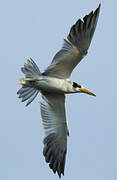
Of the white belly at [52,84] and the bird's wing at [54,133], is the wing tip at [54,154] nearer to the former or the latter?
the bird's wing at [54,133]

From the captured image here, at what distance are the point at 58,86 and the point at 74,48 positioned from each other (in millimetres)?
856

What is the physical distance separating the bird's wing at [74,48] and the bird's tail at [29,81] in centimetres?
28

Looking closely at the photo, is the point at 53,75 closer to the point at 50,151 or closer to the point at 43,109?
the point at 43,109

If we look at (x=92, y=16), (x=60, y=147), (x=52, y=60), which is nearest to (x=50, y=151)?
(x=60, y=147)

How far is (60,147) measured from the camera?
11906 mm

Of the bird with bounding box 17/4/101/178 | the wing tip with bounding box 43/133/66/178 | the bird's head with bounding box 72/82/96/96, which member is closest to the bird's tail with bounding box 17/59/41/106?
the bird with bounding box 17/4/101/178

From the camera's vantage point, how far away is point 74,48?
10938 mm

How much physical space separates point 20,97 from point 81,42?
1.95 meters

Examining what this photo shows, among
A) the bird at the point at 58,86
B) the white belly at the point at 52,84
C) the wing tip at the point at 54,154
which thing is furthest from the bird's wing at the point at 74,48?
the wing tip at the point at 54,154

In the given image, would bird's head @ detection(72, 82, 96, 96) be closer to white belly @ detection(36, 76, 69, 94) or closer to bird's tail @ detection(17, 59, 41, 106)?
white belly @ detection(36, 76, 69, 94)

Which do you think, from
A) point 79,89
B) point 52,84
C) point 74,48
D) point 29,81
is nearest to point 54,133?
point 79,89

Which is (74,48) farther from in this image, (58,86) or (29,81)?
(29,81)

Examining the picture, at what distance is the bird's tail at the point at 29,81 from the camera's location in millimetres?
11023

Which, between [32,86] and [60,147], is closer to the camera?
[32,86]
